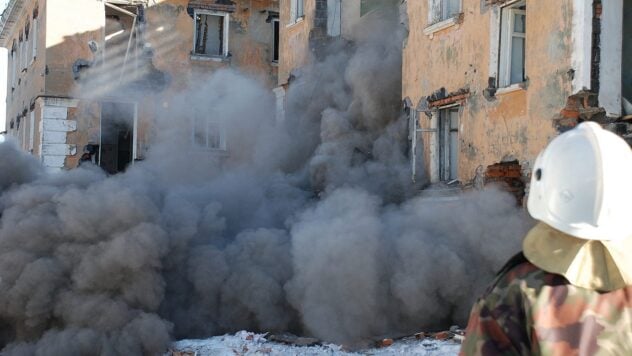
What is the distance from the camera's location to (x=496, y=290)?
6.60ft

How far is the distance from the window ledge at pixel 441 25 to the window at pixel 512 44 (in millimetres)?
1041

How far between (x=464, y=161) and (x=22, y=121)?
15.8 m

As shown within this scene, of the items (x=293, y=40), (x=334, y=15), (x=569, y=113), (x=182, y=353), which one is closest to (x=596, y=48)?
(x=569, y=113)

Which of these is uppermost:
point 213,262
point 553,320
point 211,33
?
point 211,33

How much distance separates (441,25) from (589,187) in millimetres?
10510

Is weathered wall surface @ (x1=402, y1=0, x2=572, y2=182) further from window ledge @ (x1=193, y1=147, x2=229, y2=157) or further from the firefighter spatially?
window ledge @ (x1=193, y1=147, x2=229, y2=157)

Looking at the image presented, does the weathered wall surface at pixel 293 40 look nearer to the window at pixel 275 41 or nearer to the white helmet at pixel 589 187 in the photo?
the window at pixel 275 41

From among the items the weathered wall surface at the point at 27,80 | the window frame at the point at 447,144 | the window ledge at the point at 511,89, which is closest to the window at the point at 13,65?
the weathered wall surface at the point at 27,80

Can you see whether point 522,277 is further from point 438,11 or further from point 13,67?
point 13,67

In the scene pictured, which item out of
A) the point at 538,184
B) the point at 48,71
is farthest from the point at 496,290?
the point at 48,71

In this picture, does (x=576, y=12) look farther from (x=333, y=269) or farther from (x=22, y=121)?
(x=22, y=121)

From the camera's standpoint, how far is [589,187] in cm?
194

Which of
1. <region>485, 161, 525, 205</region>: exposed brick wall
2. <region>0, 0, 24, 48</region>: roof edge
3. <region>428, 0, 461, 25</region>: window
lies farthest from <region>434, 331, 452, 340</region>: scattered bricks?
<region>0, 0, 24, 48</region>: roof edge

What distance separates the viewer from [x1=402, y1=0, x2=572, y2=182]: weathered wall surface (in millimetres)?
9438
